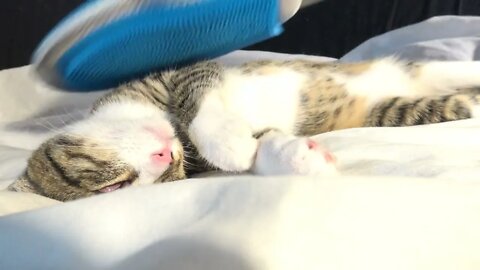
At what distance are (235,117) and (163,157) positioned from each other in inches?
5.7

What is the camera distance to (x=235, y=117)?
3.47 feet

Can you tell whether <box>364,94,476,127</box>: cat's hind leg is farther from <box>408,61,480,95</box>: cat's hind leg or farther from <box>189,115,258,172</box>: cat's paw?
<box>189,115,258,172</box>: cat's paw

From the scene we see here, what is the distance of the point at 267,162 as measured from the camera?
91 cm

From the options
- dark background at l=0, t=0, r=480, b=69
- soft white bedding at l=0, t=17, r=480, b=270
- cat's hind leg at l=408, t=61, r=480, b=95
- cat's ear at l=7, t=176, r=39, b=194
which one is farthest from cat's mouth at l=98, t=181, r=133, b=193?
dark background at l=0, t=0, r=480, b=69

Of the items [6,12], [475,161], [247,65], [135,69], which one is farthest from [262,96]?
[6,12]

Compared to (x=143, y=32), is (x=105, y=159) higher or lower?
lower

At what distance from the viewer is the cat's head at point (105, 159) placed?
3.21 feet

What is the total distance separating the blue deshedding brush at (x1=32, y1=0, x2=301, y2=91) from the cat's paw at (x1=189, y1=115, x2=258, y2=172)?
0.16 metres

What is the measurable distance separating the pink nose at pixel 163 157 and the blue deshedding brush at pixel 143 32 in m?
0.19

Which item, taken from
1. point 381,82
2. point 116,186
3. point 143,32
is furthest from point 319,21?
point 116,186

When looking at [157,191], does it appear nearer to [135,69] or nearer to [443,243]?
[443,243]

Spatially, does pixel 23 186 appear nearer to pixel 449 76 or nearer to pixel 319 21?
pixel 449 76

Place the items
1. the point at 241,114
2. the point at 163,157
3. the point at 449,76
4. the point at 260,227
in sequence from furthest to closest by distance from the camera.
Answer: the point at 449,76, the point at 241,114, the point at 163,157, the point at 260,227

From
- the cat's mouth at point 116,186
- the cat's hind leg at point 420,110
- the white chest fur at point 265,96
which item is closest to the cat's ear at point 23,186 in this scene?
the cat's mouth at point 116,186
